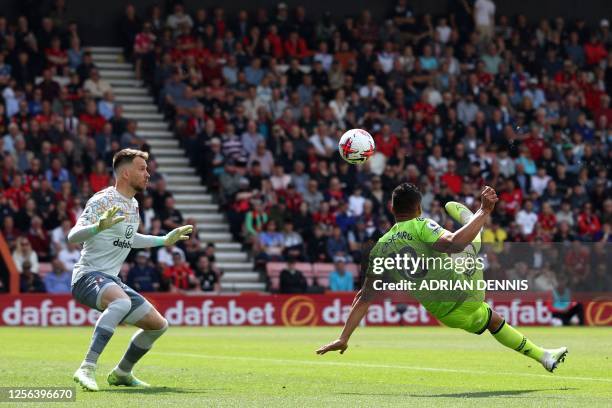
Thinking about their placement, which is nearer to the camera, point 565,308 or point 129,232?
point 129,232

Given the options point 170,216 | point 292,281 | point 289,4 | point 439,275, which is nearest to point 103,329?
point 439,275

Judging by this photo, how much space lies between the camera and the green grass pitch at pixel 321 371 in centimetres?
1061

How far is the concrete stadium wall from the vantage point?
3325cm

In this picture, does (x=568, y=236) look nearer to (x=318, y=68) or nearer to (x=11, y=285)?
(x=318, y=68)

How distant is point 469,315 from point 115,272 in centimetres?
325

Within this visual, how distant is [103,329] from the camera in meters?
11.2

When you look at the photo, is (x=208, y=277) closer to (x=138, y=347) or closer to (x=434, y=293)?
(x=138, y=347)

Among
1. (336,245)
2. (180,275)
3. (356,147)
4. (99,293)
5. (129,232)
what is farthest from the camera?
(336,245)

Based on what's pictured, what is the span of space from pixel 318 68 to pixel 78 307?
9.95 meters

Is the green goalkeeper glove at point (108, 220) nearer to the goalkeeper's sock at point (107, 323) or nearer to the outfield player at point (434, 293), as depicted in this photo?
the goalkeeper's sock at point (107, 323)

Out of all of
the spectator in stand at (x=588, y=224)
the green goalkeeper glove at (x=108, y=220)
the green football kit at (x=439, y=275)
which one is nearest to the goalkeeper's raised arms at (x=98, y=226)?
the green goalkeeper glove at (x=108, y=220)

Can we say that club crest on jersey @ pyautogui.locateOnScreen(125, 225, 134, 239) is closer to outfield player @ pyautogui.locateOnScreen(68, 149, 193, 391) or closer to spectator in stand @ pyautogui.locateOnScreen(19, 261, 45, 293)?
outfield player @ pyautogui.locateOnScreen(68, 149, 193, 391)

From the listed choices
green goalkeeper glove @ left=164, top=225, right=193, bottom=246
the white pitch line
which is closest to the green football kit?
the white pitch line

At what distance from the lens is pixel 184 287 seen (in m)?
26.6
